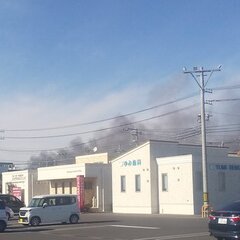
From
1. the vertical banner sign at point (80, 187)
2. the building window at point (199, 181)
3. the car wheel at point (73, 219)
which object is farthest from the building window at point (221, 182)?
the car wheel at point (73, 219)

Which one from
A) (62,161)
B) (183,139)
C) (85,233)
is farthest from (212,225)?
(62,161)

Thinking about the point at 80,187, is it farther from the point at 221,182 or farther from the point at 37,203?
the point at 37,203

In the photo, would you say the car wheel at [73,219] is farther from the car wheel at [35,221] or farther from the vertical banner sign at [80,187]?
the vertical banner sign at [80,187]

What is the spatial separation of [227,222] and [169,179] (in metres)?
27.6

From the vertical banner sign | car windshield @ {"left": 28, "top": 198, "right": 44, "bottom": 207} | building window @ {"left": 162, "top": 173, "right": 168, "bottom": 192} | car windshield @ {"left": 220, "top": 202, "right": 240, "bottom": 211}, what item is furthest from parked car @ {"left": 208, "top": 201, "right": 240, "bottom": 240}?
the vertical banner sign

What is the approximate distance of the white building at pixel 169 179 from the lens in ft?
144

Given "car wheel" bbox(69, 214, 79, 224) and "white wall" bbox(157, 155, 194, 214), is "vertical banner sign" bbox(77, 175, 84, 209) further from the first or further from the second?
"car wheel" bbox(69, 214, 79, 224)

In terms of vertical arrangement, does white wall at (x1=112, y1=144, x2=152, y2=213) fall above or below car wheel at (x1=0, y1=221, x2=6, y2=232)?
above

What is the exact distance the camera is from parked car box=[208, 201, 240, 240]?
17.9m

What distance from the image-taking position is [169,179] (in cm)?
4572

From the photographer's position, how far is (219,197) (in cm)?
4500

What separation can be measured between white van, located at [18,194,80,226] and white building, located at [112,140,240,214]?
39.0 feet

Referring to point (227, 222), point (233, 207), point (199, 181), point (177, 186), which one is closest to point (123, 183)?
point (177, 186)

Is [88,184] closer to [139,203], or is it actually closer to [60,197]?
[139,203]
